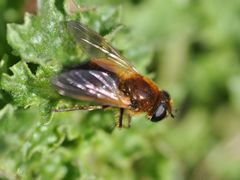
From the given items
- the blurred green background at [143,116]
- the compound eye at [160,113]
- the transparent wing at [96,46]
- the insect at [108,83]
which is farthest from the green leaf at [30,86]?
the compound eye at [160,113]

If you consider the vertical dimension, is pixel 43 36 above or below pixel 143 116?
above

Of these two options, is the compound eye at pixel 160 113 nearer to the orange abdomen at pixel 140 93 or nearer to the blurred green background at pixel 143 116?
the orange abdomen at pixel 140 93

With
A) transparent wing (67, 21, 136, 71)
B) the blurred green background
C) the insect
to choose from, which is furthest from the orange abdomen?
the blurred green background

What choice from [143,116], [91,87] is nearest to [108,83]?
[91,87]

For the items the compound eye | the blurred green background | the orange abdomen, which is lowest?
the blurred green background

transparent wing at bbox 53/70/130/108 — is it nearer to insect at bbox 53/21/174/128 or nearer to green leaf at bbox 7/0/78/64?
insect at bbox 53/21/174/128

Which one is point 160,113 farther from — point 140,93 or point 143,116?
point 143,116
